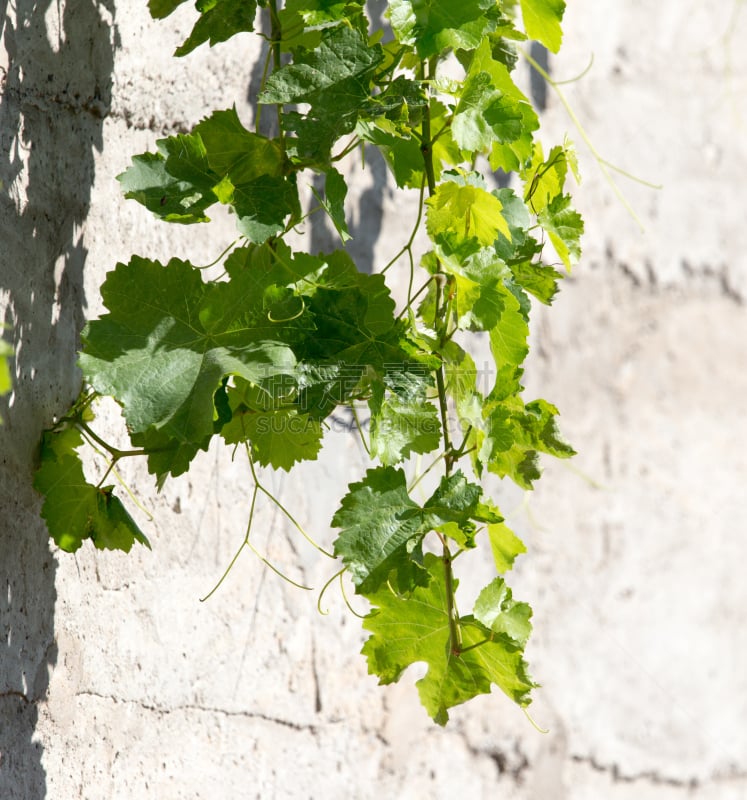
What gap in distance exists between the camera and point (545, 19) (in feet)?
2.50

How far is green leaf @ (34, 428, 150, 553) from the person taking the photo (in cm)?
73

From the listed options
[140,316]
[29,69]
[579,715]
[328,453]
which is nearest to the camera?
[140,316]

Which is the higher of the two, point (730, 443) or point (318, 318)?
point (730, 443)

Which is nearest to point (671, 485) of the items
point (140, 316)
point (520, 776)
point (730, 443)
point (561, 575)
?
point (730, 443)

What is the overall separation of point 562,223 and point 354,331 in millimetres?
242

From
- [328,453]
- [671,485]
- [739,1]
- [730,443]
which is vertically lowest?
[328,453]

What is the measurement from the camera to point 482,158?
1.25 m

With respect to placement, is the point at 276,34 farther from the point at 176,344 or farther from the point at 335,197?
the point at 176,344

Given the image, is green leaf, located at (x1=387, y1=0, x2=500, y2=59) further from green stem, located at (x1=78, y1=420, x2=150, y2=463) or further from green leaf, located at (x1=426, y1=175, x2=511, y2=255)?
green stem, located at (x1=78, y1=420, x2=150, y2=463)

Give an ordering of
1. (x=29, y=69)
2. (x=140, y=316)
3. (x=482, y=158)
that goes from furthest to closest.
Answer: (x=482, y=158), (x=29, y=69), (x=140, y=316)

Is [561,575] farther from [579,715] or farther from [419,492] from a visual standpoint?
[419,492]

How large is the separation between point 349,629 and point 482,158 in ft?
2.10

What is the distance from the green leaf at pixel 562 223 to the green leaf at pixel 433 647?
294 millimetres

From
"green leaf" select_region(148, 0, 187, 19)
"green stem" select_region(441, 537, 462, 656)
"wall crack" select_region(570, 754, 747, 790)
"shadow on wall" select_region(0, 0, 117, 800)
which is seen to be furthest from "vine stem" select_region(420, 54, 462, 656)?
"wall crack" select_region(570, 754, 747, 790)
